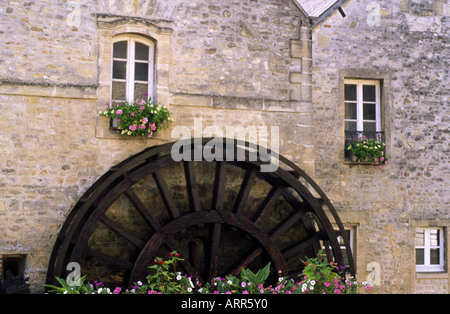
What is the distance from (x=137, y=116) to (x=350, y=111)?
3.59 meters

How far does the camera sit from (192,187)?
772 centimetres

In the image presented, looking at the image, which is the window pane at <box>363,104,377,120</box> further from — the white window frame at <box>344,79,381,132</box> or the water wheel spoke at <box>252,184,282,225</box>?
the water wheel spoke at <box>252,184,282,225</box>

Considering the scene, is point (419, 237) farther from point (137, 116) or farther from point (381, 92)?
point (137, 116)

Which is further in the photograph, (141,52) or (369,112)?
(369,112)

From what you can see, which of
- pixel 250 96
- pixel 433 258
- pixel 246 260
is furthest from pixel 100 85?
pixel 433 258

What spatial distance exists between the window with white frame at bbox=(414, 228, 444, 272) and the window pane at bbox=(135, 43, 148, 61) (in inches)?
200

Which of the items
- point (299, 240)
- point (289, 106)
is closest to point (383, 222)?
point (299, 240)

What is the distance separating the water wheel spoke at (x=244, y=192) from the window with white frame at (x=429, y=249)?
324 centimetres

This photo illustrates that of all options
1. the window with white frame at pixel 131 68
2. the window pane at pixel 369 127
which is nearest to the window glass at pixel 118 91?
the window with white frame at pixel 131 68

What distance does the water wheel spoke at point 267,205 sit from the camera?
8.05 meters

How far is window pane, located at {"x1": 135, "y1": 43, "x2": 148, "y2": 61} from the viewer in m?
8.22

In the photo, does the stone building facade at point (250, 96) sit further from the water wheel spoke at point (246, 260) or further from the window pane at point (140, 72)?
the water wheel spoke at point (246, 260)

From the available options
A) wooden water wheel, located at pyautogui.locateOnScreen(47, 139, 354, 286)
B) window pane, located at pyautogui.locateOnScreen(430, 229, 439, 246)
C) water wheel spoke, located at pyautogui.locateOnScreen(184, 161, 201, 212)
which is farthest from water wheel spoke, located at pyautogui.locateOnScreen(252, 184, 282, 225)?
window pane, located at pyautogui.locateOnScreen(430, 229, 439, 246)

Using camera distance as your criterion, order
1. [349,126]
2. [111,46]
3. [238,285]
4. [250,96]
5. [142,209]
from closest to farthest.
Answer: [238,285] → [142,209] → [111,46] → [250,96] → [349,126]
